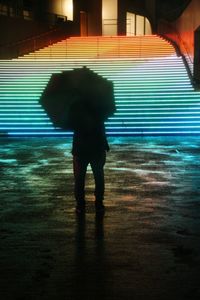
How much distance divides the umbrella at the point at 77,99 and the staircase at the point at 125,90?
5870 millimetres

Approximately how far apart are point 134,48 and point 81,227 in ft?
76.4

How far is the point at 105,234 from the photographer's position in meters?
6.13

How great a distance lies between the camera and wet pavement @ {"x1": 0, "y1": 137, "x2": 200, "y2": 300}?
15.2 feet

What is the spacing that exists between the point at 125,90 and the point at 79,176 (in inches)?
519

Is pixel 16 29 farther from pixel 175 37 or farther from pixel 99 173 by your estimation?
pixel 99 173

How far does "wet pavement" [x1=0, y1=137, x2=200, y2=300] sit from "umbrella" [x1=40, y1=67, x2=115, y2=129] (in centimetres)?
119

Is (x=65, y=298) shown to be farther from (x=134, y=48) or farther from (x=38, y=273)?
(x=134, y=48)

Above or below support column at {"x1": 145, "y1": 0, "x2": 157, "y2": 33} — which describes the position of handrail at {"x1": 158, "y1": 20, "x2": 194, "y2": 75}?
below

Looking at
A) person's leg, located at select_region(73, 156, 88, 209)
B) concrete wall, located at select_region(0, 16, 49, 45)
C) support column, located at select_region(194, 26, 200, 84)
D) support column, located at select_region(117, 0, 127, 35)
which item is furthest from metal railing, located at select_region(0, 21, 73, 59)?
person's leg, located at select_region(73, 156, 88, 209)

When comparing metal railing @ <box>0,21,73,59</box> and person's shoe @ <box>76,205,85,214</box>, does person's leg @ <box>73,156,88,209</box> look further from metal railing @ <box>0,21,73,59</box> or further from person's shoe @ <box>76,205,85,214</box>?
metal railing @ <box>0,21,73,59</box>

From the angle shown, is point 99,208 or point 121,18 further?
point 121,18

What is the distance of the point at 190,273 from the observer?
488 cm

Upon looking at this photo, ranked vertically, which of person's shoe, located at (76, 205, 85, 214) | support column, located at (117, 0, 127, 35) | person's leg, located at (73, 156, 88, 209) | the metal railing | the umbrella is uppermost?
support column, located at (117, 0, 127, 35)

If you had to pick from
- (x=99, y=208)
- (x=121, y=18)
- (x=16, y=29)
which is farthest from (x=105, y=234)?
(x=121, y=18)
